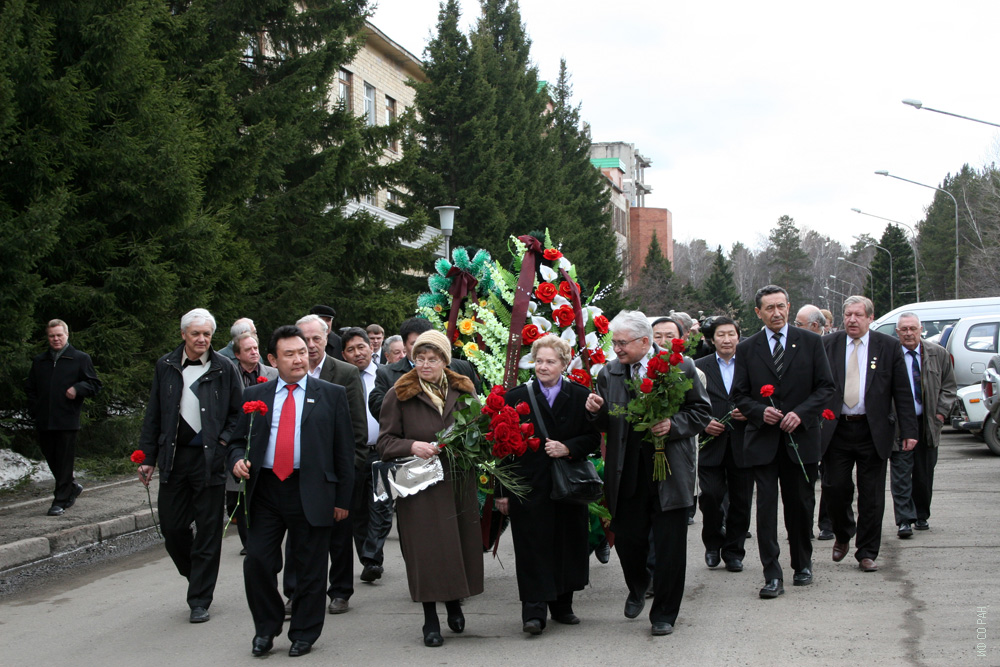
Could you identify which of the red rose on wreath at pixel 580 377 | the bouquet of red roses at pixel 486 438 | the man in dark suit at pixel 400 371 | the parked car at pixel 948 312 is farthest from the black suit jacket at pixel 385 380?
the parked car at pixel 948 312

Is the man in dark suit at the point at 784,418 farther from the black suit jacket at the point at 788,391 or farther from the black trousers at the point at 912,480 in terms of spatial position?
the black trousers at the point at 912,480

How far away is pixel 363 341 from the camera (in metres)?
8.51

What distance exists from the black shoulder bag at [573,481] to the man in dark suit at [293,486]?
122 centimetres

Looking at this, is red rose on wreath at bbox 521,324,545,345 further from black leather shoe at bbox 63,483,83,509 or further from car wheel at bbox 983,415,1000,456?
car wheel at bbox 983,415,1000,456

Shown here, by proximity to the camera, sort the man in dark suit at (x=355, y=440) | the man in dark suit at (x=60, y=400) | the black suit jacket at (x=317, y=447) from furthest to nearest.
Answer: the man in dark suit at (x=60, y=400)
the man in dark suit at (x=355, y=440)
the black suit jacket at (x=317, y=447)

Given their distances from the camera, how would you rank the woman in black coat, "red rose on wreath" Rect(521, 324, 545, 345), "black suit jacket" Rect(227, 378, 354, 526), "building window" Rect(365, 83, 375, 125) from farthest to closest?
"building window" Rect(365, 83, 375, 125) < "red rose on wreath" Rect(521, 324, 545, 345) < the woman in black coat < "black suit jacket" Rect(227, 378, 354, 526)

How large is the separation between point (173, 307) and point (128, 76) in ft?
10.3

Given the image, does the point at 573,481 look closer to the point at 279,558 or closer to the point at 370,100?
the point at 279,558

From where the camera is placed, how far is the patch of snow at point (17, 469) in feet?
38.4

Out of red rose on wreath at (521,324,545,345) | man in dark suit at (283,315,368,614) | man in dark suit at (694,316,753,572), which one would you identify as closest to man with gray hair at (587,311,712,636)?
red rose on wreath at (521,324,545,345)

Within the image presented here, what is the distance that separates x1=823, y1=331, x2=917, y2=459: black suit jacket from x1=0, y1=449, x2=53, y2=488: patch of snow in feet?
30.5

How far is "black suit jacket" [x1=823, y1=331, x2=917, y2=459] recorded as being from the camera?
24.8 ft

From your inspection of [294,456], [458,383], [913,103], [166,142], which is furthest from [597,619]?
[913,103]

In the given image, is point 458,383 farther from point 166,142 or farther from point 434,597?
point 166,142
